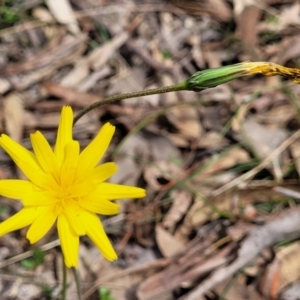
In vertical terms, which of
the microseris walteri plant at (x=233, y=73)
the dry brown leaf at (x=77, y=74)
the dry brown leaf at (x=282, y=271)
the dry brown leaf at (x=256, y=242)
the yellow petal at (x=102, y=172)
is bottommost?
the dry brown leaf at (x=282, y=271)

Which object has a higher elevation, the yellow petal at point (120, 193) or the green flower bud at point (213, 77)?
the green flower bud at point (213, 77)

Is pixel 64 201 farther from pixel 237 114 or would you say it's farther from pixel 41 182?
pixel 237 114

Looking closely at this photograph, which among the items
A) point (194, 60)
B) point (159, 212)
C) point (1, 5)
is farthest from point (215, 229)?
point (1, 5)

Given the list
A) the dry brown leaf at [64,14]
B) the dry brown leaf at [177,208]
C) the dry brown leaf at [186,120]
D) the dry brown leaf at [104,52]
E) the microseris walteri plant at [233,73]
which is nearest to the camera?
the microseris walteri plant at [233,73]

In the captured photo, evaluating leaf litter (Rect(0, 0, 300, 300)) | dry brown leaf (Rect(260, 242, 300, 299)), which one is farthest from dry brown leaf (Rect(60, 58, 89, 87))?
dry brown leaf (Rect(260, 242, 300, 299))

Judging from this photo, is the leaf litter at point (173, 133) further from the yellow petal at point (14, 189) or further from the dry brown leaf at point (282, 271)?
the yellow petal at point (14, 189)

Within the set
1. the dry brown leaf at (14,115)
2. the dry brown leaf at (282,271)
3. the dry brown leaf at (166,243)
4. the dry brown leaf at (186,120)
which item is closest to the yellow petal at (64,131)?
the dry brown leaf at (166,243)

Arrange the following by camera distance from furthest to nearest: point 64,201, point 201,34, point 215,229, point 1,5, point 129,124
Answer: point 201,34 → point 1,5 → point 129,124 → point 215,229 → point 64,201
